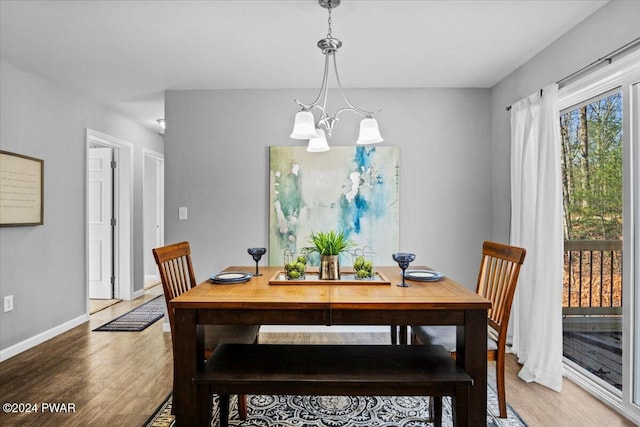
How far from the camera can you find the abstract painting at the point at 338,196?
3.88 meters

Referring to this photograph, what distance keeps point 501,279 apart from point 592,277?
890 millimetres

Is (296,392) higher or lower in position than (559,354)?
higher

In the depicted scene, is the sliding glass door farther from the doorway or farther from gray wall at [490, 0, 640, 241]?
the doorway

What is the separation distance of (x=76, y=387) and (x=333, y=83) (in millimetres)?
3156

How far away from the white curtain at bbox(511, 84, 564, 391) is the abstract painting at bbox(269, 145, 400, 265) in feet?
3.89

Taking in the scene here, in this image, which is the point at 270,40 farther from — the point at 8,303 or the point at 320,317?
the point at 8,303

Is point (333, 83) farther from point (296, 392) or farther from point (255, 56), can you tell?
point (296, 392)

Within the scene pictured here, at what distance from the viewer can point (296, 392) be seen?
1704 mm

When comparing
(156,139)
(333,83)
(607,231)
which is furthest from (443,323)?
(156,139)

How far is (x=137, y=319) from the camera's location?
4.32 meters

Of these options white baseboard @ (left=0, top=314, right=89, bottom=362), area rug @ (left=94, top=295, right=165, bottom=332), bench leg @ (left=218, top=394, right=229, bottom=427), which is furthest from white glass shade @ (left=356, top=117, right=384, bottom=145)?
white baseboard @ (left=0, top=314, right=89, bottom=362)

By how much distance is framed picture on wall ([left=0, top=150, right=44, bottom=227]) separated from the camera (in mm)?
3150

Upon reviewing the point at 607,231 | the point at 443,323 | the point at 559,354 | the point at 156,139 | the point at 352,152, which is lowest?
the point at 559,354

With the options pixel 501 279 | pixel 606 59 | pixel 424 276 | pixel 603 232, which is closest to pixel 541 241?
pixel 603 232
